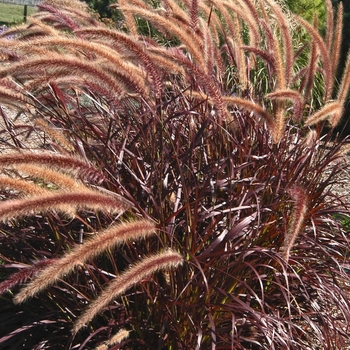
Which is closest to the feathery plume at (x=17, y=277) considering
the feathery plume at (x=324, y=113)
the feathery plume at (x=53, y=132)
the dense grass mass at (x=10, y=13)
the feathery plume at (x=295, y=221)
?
the feathery plume at (x=53, y=132)

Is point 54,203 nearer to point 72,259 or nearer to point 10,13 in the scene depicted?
point 72,259

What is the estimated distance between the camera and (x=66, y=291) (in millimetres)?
2713

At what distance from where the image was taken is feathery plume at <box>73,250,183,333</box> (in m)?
1.99

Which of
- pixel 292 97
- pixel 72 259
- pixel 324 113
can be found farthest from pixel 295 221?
pixel 72 259

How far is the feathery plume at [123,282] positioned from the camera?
6.51ft

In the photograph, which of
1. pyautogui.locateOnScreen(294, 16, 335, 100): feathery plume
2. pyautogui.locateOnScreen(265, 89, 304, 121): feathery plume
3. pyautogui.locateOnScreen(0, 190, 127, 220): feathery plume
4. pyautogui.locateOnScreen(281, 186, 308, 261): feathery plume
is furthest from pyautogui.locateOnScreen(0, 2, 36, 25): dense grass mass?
pyautogui.locateOnScreen(0, 190, 127, 220): feathery plume

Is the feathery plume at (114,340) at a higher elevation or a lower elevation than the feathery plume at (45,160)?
lower

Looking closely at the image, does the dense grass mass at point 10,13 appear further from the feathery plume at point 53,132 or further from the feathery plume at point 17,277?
the feathery plume at point 17,277

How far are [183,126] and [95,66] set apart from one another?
0.88 m

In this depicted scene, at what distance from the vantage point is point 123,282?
203 cm

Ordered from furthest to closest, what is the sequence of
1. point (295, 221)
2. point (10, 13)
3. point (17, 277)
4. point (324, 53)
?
point (10, 13)
point (324, 53)
point (295, 221)
point (17, 277)

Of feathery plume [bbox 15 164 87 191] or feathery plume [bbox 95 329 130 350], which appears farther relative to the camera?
feathery plume [bbox 95 329 130 350]

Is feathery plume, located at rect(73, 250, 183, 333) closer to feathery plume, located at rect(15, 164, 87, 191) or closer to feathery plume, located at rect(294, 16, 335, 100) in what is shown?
feathery plume, located at rect(15, 164, 87, 191)

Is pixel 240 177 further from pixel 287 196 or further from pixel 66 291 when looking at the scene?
pixel 66 291
